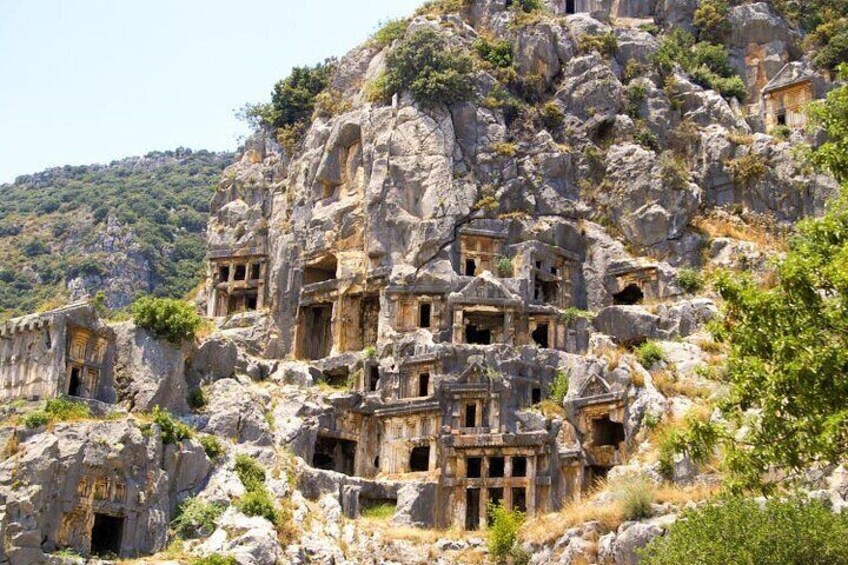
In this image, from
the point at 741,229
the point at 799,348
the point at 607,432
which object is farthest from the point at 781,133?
the point at 799,348

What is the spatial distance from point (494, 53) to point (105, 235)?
56075mm

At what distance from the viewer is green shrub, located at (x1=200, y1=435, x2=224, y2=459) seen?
4331 centimetres

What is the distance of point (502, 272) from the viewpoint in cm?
5984

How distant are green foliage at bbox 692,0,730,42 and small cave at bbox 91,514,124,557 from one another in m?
54.0

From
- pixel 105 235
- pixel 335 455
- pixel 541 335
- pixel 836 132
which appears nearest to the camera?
pixel 836 132

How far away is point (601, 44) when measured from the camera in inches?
2736

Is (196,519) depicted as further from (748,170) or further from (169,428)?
(748,170)

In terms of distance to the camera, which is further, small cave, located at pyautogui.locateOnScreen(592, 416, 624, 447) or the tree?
small cave, located at pyautogui.locateOnScreen(592, 416, 624, 447)

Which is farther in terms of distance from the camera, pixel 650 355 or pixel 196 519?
pixel 650 355

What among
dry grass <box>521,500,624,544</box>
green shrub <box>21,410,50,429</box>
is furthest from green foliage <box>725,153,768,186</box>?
green shrub <box>21,410,50,429</box>

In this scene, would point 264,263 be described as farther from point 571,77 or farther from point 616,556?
point 616,556

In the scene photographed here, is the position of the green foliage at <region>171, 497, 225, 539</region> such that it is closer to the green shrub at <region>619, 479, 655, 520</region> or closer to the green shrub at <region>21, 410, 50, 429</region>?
the green shrub at <region>21, 410, 50, 429</region>

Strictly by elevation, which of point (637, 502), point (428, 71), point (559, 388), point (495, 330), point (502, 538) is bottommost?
point (502, 538)

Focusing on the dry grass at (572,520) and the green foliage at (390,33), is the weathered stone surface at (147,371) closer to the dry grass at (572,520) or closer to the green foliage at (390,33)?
the dry grass at (572,520)
